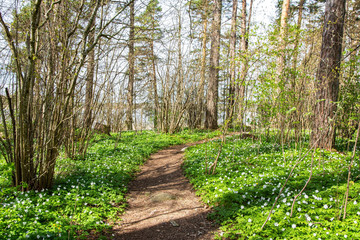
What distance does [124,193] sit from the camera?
16.4 ft

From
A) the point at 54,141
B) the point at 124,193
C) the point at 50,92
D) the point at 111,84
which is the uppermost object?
the point at 111,84

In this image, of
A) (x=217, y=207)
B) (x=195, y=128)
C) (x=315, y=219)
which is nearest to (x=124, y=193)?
(x=217, y=207)

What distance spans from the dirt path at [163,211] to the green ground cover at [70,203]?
30 centimetres

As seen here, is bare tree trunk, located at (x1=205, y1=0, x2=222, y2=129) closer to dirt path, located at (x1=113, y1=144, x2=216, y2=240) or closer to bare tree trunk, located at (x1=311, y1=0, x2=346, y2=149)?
bare tree trunk, located at (x1=311, y1=0, x2=346, y2=149)

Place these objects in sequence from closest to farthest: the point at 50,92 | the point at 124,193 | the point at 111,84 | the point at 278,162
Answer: the point at 50,92
the point at 124,193
the point at 278,162
the point at 111,84

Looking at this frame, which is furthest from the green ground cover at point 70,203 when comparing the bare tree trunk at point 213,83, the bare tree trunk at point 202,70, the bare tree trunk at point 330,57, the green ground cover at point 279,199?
the bare tree trunk at point 213,83

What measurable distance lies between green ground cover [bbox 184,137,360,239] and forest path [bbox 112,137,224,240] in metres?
0.27

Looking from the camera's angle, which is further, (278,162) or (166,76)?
(166,76)

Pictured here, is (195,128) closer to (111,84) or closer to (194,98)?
(194,98)

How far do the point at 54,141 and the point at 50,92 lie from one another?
0.96 meters

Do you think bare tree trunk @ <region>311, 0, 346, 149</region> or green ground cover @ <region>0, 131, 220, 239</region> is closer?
green ground cover @ <region>0, 131, 220, 239</region>

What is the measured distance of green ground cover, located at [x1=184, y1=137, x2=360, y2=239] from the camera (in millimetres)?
2908

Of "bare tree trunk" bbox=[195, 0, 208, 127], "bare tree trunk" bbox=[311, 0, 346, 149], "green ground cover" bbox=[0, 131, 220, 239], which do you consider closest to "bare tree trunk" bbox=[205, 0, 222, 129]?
"bare tree trunk" bbox=[195, 0, 208, 127]

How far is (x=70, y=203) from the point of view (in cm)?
388
